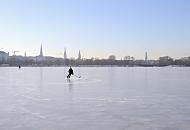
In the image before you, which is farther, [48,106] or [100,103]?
[100,103]

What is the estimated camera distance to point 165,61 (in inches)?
6501

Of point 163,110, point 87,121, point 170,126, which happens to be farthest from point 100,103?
point 170,126

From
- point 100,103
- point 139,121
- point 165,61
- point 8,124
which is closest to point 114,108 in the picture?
point 100,103

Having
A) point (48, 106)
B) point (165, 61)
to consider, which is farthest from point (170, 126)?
point (165, 61)

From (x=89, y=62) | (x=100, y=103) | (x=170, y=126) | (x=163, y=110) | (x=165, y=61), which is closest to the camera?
(x=170, y=126)

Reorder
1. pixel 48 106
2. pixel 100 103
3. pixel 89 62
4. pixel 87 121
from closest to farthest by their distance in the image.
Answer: pixel 87 121 → pixel 48 106 → pixel 100 103 → pixel 89 62

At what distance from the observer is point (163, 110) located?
893 centimetres

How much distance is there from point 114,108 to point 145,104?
1.38 meters

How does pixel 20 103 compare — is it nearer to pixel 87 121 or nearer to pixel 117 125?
pixel 87 121

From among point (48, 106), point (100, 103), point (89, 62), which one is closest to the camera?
point (48, 106)

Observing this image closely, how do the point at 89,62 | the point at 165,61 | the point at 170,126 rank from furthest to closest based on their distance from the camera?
the point at 165,61 → the point at 89,62 → the point at 170,126

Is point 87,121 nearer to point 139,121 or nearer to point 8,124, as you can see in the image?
point 139,121

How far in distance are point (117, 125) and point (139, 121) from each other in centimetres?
73

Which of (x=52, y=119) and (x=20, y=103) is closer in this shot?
(x=52, y=119)
